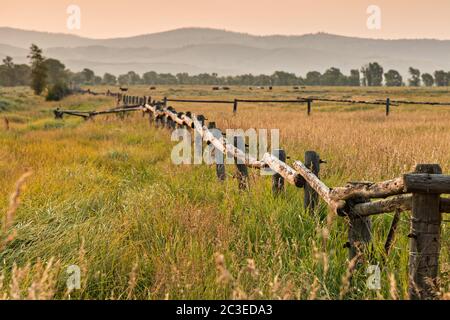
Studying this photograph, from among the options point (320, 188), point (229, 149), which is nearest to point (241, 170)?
point (229, 149)

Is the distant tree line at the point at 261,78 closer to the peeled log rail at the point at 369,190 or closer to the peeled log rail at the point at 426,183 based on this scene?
the peeled log rail at the point at 369,190

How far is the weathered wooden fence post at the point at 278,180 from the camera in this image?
4957 mm

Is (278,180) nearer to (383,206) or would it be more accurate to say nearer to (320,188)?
(320,188)

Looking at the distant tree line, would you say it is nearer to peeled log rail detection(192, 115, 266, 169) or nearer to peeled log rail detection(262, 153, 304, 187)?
peeled log rail detection(192, 115, 266, 169)

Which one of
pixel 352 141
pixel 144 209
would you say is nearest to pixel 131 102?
pixel 352 141

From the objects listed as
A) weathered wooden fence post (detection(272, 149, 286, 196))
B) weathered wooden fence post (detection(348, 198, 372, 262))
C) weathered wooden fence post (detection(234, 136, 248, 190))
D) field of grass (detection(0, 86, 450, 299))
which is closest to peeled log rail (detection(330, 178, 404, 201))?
weathered wooden fence post (detection(348, 198, 372, 262))

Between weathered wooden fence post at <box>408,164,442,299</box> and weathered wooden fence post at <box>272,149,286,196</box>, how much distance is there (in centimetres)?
236

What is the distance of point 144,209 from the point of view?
15.0 ft

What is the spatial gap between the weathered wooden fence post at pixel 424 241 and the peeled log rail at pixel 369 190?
0.43 ft

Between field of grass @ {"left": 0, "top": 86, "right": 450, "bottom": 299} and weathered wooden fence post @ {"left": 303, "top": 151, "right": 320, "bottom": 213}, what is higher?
weathered wooden fence post @ {"left": 303, "top": 151, "right": 320, "bottom": 213}

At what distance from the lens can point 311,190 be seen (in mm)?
4336

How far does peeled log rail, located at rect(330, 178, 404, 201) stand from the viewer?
2697mm

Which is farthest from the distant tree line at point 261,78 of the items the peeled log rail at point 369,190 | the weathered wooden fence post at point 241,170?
the peeled log rail at point 369,190
